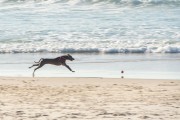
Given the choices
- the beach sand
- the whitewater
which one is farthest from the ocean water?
the beach sand

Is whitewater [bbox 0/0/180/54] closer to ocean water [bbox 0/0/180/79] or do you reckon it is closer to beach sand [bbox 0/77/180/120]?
ocean water [bbox 0/0/180/79]

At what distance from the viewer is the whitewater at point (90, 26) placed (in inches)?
759

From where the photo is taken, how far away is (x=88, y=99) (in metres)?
9.35

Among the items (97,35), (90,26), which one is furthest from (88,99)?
(90,26)

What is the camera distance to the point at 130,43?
19844 millimetres

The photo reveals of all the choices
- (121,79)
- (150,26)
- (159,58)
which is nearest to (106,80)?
(121,79)

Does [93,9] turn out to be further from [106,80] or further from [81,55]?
[106,80]

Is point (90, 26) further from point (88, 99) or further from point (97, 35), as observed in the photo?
point (88, 99)

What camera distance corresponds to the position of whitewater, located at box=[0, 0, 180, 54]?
19.3 metres

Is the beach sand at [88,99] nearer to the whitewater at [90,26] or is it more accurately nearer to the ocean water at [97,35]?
the ocean water at [97,35]

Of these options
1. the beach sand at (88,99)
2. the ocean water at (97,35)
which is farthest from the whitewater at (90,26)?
the beach sand at (88,99)

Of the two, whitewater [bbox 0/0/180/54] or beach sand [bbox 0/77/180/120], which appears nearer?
beach sand [bbox 0/77/180/120]

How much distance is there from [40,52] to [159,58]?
4.43 metres

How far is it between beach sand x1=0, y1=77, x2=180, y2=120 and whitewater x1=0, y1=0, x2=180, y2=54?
6602mm
